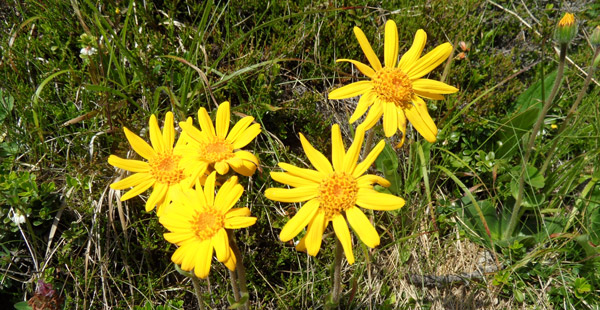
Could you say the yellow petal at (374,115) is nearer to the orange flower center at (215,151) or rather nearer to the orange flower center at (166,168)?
the orange flower center at (215,151)

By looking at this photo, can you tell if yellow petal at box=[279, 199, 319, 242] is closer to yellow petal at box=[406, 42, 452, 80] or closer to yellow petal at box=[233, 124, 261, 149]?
yellow petal at box=[233, 124, 261, 149]

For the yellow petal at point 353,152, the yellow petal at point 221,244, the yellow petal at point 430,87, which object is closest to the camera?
the yellow petal at point 221,244

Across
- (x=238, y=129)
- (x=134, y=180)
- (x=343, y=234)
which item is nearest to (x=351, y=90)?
(x=238, y=129)

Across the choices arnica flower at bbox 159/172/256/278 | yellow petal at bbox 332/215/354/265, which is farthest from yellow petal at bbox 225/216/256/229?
yellow petal at bbox 332/215/354/265

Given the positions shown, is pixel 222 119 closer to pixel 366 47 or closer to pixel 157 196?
pixel 157 196

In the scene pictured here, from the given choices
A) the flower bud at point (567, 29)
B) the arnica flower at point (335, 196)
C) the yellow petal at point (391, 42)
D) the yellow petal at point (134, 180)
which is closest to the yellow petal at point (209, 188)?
the arnica flower at point (335, 196)

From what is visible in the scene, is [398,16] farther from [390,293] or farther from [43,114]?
[43,114]

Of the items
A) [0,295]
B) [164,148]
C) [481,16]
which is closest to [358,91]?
[164,148]
